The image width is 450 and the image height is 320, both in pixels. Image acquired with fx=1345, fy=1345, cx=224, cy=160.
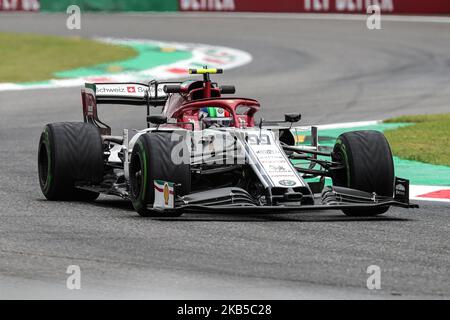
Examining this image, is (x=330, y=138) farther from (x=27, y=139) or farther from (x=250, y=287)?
(x=250, y=287)

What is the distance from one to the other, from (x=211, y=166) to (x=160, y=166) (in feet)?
2.40

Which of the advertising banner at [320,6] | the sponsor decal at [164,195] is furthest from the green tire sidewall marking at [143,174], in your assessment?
the advertising banner at [320,6]

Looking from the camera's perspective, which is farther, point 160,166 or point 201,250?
point 160,166

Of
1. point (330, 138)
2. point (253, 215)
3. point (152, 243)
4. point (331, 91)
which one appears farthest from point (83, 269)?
point (331, 91)

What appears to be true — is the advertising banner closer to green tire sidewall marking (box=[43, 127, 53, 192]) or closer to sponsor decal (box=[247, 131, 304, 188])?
green tire sidewall marking (box=[43, 127, 53, 192])

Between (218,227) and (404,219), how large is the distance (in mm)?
1671

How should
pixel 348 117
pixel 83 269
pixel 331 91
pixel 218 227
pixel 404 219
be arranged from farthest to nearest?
pixel 331 91 < pixel 348 117 < pixel 404 219 < pixel 218 227 < pixel 83 269

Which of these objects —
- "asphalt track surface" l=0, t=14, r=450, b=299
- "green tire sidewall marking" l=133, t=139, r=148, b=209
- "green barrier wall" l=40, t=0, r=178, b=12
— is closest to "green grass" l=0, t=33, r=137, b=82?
"asphalt track surface" l=0, t=14, r=450, b=299

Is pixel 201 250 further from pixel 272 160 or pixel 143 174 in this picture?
pixel 272 160

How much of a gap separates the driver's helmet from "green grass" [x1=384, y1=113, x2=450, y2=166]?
151 inches

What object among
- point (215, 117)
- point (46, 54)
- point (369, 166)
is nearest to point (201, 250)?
point (369, 166)

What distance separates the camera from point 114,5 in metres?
44.1

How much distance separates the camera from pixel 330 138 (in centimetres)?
1667

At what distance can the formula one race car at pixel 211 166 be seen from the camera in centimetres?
1059
